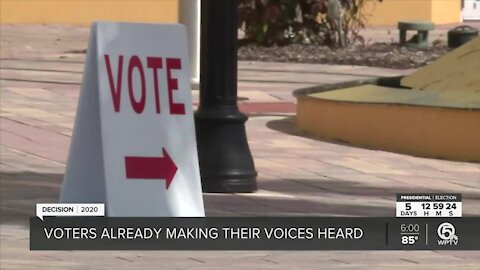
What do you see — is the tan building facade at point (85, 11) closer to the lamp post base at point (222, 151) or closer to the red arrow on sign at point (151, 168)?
Answer: the lamp post base at point (222, 151)

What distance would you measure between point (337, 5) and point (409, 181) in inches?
452

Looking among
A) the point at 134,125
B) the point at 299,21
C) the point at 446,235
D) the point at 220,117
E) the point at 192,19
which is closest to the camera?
the point at 134,125

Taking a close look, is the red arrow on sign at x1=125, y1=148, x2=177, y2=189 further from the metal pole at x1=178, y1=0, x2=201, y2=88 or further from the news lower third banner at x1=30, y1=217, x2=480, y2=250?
the metal pole at x1=178, y1=0, x2=201, y2=88

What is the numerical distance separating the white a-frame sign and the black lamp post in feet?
8.30

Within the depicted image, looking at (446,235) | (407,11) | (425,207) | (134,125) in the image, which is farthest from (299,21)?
(134,125)

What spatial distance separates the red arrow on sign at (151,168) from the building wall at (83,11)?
23322 millimetres

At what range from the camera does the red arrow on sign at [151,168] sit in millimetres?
6977

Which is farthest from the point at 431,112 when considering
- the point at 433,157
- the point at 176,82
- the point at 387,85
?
the point at 176,82

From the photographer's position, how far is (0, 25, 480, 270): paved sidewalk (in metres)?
7.84

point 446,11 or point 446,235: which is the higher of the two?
point 446,235

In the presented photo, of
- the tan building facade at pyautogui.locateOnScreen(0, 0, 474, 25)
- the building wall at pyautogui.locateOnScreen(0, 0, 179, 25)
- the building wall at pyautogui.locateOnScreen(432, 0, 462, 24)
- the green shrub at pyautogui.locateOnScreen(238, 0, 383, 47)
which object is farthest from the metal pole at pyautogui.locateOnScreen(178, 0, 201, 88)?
the building wall at pyautogui.locateOnScreen(432, 0, 462, 24)

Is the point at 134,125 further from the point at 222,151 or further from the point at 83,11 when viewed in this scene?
the point at 83,11

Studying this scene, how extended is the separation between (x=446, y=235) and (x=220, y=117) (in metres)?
2.76

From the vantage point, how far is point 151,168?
7.00m
